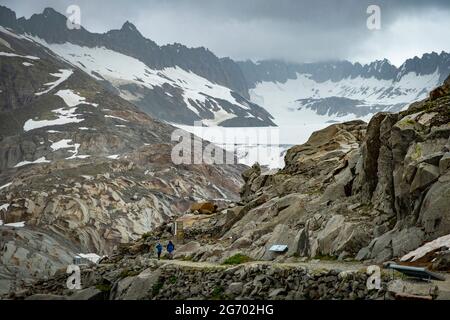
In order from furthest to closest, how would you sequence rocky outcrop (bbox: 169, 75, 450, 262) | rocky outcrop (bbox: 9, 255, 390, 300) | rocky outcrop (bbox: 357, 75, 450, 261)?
1. rocky outcrop (bbox: 169, 75, 450, 262)
2. rocky outcrop (bbox: 357, 75, 450, 261)
3. rocky outcrop (bbox: 9, 255, 390, 300)

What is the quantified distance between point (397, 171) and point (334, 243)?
5.42 m

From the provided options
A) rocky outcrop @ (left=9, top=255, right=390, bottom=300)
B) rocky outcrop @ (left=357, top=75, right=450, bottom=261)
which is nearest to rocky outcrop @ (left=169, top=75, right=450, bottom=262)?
rocky outcrop @ (left=357, top=75, right=450, bottom=261)

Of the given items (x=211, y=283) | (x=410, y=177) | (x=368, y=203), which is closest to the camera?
(x=410, y=177)

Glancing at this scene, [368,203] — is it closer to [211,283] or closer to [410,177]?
[410,177]

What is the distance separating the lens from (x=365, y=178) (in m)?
38.7

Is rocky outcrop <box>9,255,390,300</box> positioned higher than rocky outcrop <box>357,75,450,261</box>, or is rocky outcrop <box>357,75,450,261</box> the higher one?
rocky outcrop <box>357,75,450,261</box>

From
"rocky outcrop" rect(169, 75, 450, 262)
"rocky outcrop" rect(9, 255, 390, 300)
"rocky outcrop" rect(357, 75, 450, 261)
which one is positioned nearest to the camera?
"rocky outcrop" rect(9, 255, 390, 300)

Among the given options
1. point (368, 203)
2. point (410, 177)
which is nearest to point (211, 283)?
point (410, 177)

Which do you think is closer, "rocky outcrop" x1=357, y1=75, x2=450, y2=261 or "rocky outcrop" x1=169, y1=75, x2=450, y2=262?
"rocky outcrop" x1=357, y1=75, x2=450, y2=261

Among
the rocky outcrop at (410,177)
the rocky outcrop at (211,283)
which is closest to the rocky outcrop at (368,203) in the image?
the rocky outcrop at (410,177)

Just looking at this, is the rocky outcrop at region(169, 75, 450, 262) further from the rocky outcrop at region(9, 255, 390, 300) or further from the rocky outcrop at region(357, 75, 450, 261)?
the rocky outcrop at region(9, 255, 390, 300)
